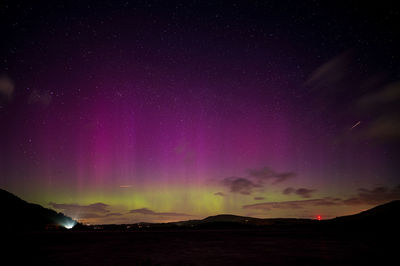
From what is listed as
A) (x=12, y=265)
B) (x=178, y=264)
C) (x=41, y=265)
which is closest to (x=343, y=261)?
(x=178, y=264)

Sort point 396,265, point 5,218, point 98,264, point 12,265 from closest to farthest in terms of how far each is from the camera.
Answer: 1. point 396,265
2. point 12,265
3. point 98,264
4. point 5,218

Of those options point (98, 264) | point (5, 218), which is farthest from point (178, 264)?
point (5, 218)

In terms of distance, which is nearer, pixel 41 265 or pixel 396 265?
pixel 396 265

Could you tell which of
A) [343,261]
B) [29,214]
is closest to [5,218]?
[29,214]

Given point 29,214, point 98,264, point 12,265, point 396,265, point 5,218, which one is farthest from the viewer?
point 29,214

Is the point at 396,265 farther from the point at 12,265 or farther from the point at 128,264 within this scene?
the point at 12,265

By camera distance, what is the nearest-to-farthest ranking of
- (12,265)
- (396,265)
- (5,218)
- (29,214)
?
(396,265), (12,265), (5,218), (29,214)

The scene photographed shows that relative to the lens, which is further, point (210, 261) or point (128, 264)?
point (210, 261)

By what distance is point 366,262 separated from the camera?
1602 centimetres

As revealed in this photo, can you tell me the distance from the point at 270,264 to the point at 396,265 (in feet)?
21.8

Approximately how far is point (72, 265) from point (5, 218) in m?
199

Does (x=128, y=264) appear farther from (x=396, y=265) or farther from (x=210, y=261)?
(x=396, y=265)

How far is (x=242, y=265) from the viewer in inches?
599

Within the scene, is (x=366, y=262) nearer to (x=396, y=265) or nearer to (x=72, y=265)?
(x=396, y=265)
